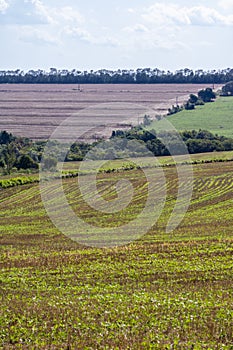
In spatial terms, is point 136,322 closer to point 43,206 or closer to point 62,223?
point 62,223

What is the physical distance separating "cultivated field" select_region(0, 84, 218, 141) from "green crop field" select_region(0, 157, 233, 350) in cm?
6313

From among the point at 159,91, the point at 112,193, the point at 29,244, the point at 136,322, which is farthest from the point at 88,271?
the point at 159,91

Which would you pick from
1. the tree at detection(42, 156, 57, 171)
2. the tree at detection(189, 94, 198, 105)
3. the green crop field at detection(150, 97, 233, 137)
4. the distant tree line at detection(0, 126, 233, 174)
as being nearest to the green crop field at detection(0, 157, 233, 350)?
the tree at detection(42, 156, 57, 171)

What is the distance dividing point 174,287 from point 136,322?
4.36 meters

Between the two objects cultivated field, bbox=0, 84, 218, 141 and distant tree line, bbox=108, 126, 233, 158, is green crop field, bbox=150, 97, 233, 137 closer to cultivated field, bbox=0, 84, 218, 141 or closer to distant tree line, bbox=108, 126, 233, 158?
cultivated field, bbox=0, 84, 218, 141

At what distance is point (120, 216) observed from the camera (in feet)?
133

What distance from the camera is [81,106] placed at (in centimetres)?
14062

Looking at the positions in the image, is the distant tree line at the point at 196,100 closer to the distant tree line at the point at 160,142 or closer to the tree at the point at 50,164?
the distant tree line at the point at 160,142

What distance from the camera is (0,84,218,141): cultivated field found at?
108688mm

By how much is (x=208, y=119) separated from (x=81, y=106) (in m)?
36.2

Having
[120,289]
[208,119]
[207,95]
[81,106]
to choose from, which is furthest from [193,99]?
[120,289]

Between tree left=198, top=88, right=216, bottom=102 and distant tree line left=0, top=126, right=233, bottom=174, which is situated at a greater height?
tree left=198, top=88, right=216, bottom=102

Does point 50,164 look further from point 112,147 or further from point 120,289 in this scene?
point 120,289

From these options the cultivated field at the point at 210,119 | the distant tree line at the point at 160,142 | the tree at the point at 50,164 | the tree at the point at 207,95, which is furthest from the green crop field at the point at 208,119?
the tree at the point at 50,164
